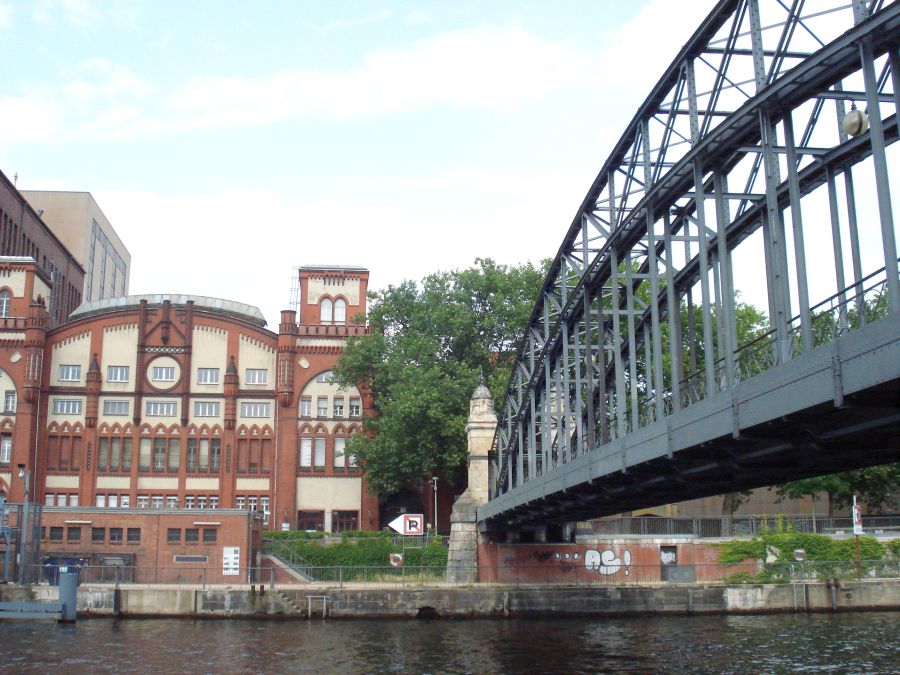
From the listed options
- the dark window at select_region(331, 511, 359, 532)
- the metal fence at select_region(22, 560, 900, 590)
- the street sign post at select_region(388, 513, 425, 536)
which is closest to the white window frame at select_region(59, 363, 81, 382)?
the dark window at select_region(331, 511, 359, 532)

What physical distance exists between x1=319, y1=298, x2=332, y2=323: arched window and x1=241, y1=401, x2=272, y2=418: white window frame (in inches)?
274

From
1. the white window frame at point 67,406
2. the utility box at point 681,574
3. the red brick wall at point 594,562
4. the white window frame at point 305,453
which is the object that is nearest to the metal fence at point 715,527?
the red brick wall at point 594,562

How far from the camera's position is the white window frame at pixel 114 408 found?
68.9 meters

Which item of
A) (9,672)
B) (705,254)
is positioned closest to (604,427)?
(705,254)

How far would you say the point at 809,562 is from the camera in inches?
1845

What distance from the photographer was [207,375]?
69750 mm

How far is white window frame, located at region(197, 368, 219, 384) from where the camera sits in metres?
69.6

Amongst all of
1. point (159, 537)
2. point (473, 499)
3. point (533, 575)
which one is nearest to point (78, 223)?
point (159, 537)

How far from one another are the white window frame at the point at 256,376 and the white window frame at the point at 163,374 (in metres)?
4.95

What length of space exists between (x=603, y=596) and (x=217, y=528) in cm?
2082

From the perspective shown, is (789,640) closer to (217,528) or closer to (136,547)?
(217,528)

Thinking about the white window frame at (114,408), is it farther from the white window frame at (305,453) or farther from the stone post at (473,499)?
the stone post at (473,499)

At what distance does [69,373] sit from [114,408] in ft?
12.8

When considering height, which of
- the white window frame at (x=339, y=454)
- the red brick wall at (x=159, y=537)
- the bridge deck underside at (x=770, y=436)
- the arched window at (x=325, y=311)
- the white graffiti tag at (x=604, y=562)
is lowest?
the white graffiti tag at (x=604, y=562)
